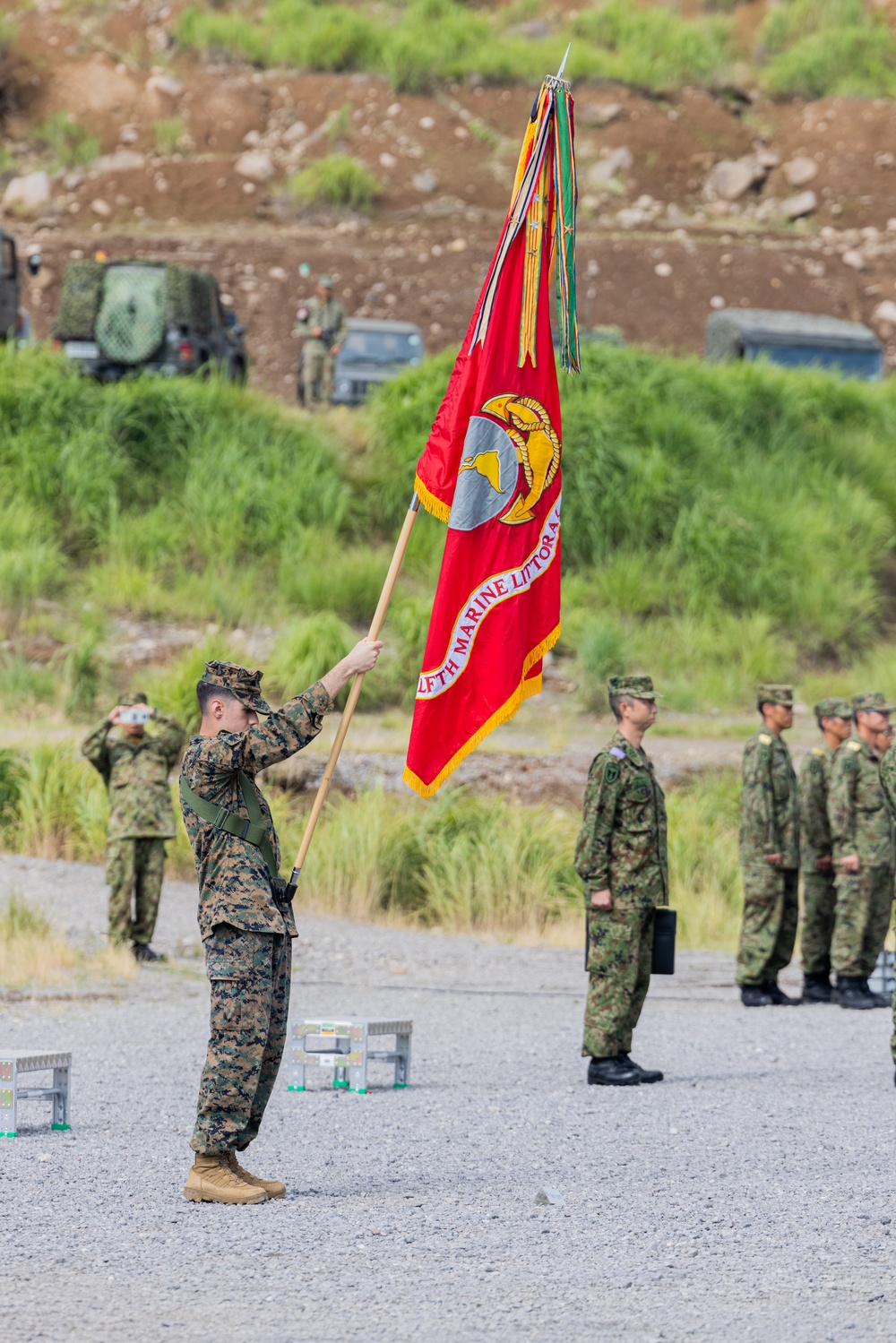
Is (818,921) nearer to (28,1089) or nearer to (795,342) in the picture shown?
(28,1089)

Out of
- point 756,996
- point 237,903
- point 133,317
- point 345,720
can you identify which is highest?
point 133,317

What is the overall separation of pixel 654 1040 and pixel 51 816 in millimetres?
7369

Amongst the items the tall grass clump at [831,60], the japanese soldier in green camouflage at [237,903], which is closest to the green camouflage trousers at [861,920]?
the japanese soldier in green camouflage at [237,903]

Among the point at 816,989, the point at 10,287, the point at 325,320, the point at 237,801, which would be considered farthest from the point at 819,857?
the point at 10,287

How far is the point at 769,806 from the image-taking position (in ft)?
37.5

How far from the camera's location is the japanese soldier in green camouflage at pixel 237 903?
582 centimetres

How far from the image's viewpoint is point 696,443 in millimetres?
26469

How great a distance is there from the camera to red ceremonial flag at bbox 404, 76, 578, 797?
7.23m

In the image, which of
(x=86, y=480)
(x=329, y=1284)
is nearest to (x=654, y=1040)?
(x=329, y=1284)

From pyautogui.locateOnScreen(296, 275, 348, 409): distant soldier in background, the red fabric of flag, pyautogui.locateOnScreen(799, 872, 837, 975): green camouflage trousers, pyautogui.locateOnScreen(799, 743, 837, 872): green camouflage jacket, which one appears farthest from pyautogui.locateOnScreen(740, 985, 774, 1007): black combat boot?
pyautogui.locateOnScreen(296, 275, 348, 409): distant soldier in background

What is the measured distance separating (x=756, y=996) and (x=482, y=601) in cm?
519

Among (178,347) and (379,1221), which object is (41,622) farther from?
(379,1221)

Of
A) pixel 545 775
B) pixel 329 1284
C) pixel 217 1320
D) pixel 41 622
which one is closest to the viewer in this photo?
pixel 217 1320

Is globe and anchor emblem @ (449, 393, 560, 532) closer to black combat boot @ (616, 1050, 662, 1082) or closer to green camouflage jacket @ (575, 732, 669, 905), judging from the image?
green camouflage jacket @ (575, 732, 669, 905)
